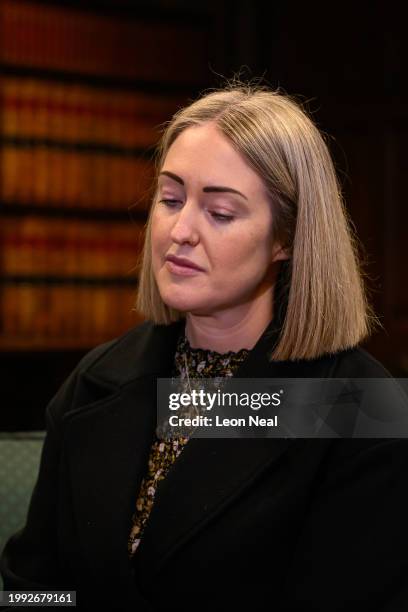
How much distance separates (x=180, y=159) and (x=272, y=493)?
1.76 ft

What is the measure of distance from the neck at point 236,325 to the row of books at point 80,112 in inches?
103

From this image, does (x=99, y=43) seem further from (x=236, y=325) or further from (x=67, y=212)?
(x=236, y=325)


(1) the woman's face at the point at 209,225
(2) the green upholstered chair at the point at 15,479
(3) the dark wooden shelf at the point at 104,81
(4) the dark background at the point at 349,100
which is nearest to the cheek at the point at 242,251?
(1) the woman's face at the point at 209,225

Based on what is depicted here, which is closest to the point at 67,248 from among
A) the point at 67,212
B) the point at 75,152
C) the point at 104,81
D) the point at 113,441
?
the point at 67,212

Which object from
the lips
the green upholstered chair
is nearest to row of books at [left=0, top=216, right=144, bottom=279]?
the green upholstered chair

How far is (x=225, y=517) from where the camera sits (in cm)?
143

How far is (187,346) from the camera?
5.41 feet

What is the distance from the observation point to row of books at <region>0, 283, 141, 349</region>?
4.24 metres

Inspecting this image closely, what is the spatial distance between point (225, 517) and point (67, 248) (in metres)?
3.07

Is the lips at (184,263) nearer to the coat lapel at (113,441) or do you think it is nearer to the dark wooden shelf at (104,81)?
the coat lapel at (113,441)

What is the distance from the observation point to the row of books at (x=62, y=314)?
4238 millimetres

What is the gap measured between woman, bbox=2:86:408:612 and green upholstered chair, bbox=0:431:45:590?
0.20 meters

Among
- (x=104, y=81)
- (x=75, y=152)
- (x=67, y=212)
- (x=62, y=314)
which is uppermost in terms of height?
(x=104, y=81)

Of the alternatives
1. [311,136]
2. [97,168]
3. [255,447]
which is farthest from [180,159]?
[97,168]
